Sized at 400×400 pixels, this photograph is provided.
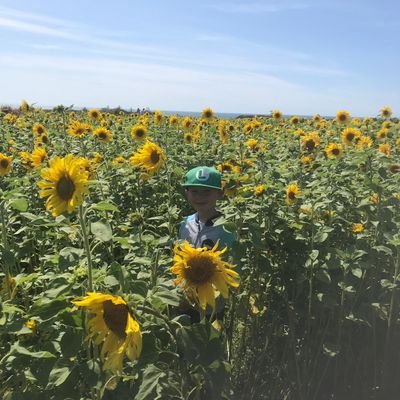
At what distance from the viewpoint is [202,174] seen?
275cm

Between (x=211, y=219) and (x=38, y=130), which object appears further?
(x=38, y=130)

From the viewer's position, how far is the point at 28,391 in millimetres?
1670

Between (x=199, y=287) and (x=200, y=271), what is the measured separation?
5 cm

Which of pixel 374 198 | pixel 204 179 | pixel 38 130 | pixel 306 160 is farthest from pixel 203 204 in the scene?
pixel 38 130

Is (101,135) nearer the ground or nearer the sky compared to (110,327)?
nearer the sky

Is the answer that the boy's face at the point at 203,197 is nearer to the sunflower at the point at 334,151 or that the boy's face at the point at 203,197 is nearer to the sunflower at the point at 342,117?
the sunflower at the point at 334,151

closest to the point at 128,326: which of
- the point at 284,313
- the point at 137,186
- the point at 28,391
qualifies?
the point at 28,391

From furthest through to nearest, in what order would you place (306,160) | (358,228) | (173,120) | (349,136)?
(173,120)
(349,136)
(306,160)
(358,228)

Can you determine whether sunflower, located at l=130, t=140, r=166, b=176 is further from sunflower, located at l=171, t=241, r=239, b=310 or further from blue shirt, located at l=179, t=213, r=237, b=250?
sunflower, located at l=171, t=241, r=239, b=310

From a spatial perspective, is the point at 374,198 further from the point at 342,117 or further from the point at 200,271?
the point at 342,117

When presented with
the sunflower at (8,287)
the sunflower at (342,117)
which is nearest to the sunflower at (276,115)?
the sunflower at (342,117)

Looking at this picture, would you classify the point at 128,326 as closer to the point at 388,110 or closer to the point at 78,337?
the point at 78,337

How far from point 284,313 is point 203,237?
2.24 ft

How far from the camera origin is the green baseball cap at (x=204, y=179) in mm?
2723
